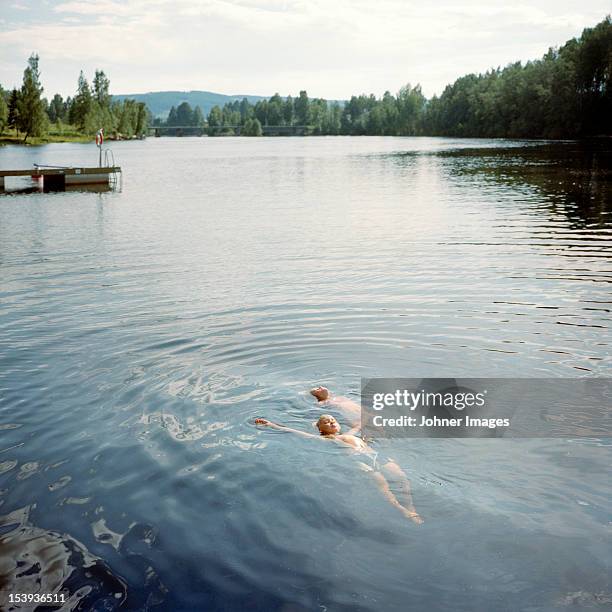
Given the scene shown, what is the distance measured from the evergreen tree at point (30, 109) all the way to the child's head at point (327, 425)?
17073cm

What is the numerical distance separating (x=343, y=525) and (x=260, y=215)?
3394cm

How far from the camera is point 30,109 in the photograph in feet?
545

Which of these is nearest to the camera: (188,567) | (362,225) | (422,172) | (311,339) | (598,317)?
(188,567)

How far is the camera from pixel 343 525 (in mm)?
8281

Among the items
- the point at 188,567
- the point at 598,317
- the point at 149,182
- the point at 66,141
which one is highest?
the point at 66,141

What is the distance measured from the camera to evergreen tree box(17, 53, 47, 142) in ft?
532

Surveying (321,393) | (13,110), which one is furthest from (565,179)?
(13,110)

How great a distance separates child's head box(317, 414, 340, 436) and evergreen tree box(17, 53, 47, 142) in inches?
6722

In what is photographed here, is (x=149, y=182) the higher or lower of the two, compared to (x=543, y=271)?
higher

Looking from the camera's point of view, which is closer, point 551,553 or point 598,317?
point 551,553

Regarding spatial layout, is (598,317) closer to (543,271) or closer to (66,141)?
(543,271)

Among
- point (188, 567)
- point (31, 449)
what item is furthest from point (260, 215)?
point (188, 567)

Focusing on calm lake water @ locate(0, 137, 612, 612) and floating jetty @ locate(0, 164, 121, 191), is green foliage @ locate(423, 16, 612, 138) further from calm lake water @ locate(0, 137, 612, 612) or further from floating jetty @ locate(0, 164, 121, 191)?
calm lake water @ locate(0, 137, 612, 612)

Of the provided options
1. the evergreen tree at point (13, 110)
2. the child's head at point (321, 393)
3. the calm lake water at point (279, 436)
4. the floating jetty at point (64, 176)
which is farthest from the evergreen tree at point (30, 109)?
the child's head at point (321, 393)
